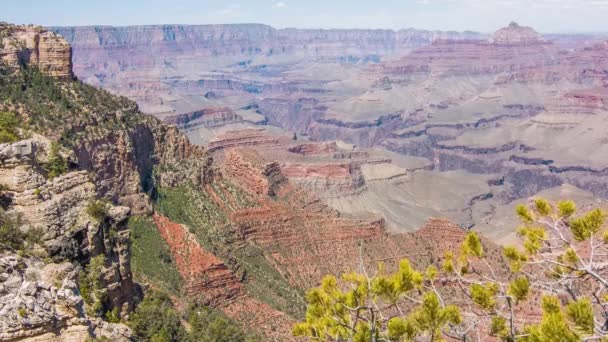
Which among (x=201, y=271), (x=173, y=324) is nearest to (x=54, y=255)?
(x=173, y=324)

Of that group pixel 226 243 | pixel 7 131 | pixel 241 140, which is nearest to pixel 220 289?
pixel 226 243

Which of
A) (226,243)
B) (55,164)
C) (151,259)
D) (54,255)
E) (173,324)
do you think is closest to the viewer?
(54,255)

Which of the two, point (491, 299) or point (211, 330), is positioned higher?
point (491, 299)

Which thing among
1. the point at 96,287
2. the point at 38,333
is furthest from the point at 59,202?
the point at 38,333

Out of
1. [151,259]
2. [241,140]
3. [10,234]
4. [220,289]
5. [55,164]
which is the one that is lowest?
[241,140]

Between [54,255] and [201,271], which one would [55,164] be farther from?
[201,271]

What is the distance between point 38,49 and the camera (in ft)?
173

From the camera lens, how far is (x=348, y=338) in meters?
16.3

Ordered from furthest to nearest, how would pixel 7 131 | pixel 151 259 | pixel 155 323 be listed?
pixel 151 259, pixel 7 131, pixel 155 323

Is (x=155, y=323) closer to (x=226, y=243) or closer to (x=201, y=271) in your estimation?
(x=201, y=271)

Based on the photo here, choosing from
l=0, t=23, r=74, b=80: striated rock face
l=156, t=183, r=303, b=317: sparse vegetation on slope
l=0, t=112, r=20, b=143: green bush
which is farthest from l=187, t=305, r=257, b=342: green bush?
l=0, t=23, r=74, b=80: striated rock face

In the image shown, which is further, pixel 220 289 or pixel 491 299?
pixel 220 289

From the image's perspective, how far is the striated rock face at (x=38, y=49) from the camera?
51.1 metres

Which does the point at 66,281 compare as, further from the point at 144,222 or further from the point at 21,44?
the point at 21,44
